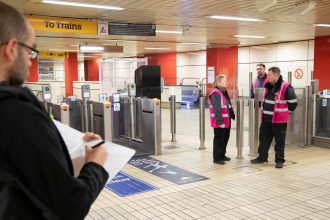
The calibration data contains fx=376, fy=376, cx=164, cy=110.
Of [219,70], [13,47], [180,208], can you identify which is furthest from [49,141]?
[219,70]

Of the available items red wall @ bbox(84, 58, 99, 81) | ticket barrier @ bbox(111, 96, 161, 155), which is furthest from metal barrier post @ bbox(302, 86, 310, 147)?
red wall @ bbox(84, 58, 99, 81)

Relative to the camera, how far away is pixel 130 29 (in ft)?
26.0

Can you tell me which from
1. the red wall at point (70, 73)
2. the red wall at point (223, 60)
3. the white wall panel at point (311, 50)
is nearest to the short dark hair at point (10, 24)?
the white wall panel at point (311, 50)

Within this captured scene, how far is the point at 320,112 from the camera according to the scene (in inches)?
286

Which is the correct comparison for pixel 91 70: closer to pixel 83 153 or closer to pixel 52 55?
pixel 52 55

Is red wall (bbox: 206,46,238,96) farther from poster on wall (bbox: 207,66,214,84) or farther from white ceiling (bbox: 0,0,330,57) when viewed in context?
white ceiling (bbox: 0,0,330,57)

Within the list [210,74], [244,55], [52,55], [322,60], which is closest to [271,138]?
[322,60]

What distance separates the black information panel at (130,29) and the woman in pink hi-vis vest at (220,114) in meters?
2.79

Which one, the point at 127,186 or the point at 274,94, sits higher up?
the point at 274,94

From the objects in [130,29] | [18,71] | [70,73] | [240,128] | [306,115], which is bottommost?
[240,128]

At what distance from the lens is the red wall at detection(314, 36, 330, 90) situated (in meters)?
12.0

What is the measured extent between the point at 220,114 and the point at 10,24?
4.90 metres

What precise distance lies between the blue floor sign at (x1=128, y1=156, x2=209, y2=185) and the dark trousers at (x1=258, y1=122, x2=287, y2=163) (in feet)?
4.21

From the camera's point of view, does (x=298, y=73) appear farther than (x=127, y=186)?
Yes
